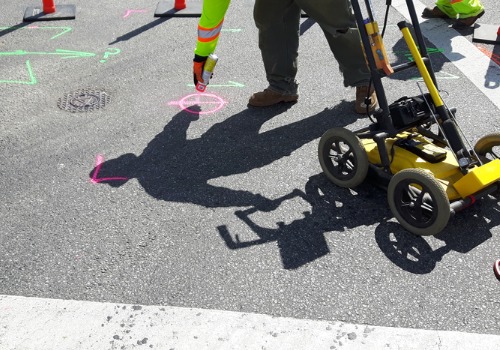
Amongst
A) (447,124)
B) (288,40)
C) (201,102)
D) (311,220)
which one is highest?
(447,124)

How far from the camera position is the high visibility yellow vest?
444 centimetres

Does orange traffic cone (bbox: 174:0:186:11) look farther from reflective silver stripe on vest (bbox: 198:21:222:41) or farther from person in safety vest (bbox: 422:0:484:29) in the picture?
reflective silver stripe on vest (bbox: 198:21:222:41)

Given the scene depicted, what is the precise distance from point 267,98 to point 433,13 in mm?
2654

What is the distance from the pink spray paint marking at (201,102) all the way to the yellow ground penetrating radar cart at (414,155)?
1.43 m

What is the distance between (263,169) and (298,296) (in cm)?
130

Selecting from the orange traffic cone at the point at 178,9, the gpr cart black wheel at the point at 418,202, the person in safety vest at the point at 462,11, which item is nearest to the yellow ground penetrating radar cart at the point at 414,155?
the gpr cart black wheel at the point at 418,202

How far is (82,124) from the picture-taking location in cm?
510

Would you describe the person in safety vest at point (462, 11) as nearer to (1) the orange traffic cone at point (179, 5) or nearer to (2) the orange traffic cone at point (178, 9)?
(2) the orange traffic cone at point (178, 9)

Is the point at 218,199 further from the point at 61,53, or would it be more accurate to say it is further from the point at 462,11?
the point at 462,11

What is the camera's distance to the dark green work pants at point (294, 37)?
4695 millimetres

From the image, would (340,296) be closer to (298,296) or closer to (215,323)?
(298,296)

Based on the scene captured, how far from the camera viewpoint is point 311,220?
391cm

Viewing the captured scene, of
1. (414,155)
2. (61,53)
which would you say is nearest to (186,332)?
(414,155)

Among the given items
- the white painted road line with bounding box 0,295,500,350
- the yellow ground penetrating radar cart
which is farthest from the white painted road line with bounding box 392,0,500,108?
the white painted road line with bounding box 0,295,500,350
